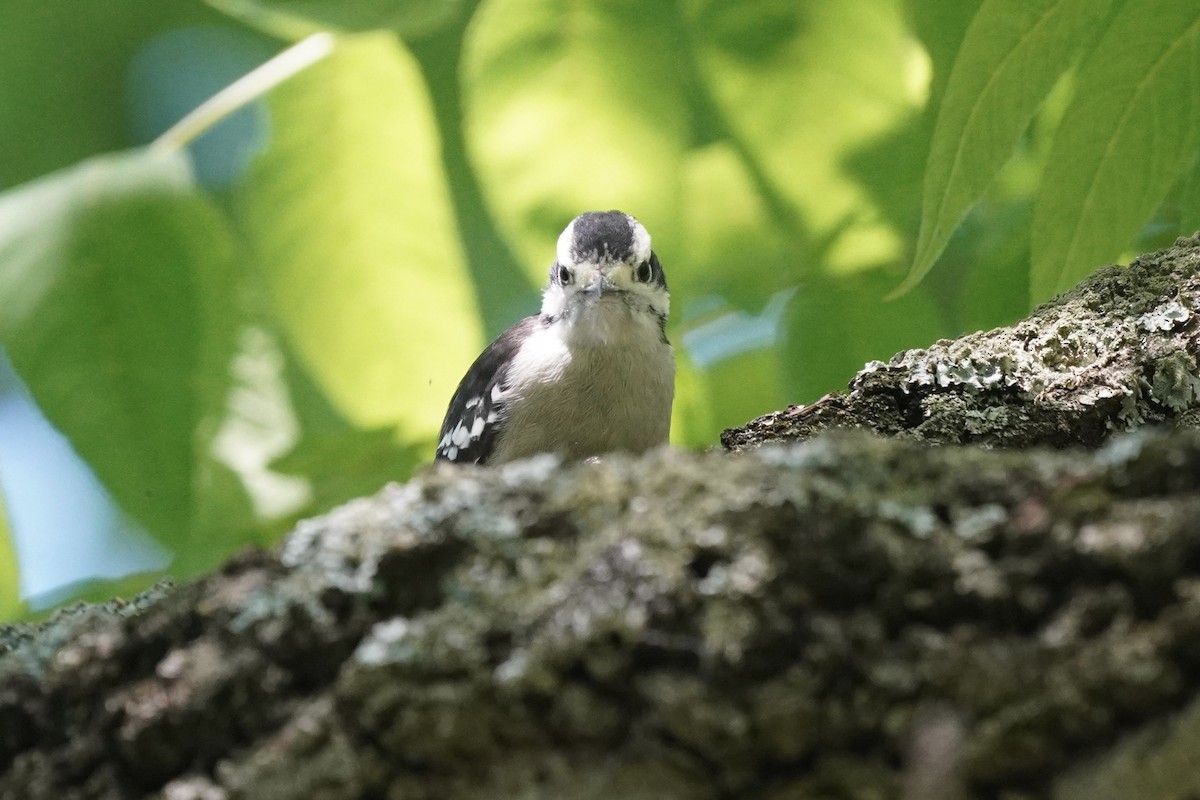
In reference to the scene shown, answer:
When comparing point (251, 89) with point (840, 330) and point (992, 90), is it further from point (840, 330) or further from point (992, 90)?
point (992, 90)

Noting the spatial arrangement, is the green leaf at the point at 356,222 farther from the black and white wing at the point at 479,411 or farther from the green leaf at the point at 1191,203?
the green leaf at the point at 1191,203

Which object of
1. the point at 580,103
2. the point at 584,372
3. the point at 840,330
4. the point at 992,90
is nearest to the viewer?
the point at 992,90

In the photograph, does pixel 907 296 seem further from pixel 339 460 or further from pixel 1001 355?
pixel 339 460

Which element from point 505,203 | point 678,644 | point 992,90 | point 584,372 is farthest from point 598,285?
point 678,644

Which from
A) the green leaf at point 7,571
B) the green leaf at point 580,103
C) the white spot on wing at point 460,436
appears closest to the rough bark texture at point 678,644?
the green leaf at point 580,103

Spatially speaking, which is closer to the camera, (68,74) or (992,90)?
(992,90)

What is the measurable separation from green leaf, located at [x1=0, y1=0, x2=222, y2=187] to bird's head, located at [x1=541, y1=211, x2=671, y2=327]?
132 centimetres

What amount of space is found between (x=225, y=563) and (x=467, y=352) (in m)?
1.58

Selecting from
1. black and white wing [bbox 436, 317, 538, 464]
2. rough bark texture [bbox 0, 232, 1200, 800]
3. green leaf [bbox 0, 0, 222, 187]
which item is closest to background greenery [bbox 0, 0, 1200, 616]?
green leaf [bbox 0, 0, 222, 187]

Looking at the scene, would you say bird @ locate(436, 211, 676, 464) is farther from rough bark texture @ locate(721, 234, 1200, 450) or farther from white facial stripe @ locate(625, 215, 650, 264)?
rough bark texture @ locate(721, 234, 1200, 450)

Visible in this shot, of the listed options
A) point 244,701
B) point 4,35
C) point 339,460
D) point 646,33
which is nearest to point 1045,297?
point 646,33

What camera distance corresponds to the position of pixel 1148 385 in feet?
6.92

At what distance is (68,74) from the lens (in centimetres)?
343

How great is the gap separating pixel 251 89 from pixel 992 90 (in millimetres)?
1606
